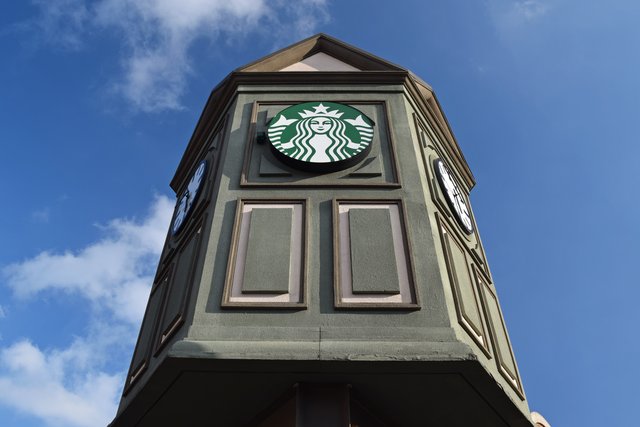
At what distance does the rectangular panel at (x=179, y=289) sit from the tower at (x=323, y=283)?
35 millimetres

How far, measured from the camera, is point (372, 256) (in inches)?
290

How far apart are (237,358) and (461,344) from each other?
2402 mm

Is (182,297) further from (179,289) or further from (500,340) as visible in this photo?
(500,340)

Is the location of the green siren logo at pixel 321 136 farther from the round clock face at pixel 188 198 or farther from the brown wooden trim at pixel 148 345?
the brown wooden trim at pixel 148 345

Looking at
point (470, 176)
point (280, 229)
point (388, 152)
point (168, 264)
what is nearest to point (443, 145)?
point (470, 176)

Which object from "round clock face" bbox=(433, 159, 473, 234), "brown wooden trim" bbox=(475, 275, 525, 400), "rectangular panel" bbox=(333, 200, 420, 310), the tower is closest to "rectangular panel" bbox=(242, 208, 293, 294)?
the tower

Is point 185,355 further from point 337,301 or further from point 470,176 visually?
point 470,176

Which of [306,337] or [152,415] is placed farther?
[152,415]

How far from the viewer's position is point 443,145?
11.3m

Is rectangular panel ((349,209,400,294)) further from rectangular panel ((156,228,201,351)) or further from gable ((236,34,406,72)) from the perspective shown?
gable ((236,34,406,72))

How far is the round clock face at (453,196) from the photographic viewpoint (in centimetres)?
945

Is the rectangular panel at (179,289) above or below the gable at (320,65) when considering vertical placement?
below

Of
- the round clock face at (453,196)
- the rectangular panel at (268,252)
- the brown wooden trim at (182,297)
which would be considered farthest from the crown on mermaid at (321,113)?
the brown wooden trim at (182,297)

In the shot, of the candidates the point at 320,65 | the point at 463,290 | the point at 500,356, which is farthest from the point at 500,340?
the point at 320,65
